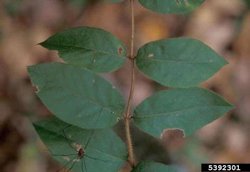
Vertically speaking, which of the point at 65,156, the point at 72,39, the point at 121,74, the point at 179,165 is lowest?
the point at 179,165

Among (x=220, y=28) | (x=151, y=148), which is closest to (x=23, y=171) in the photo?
(x=151, y=148)

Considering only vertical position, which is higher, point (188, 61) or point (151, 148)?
point (188, 61)

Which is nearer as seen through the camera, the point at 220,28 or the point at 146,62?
the point at 146,62

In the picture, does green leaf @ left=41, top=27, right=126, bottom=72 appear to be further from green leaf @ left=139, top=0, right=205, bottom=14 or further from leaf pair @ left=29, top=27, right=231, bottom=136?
green leaf @ left=139, top=0, right=205, bottom=14

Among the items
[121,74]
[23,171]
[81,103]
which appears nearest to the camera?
[81,103]

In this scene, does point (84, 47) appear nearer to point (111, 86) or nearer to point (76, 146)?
point (111, 86)

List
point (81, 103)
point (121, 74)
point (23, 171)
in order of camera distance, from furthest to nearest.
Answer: point (121, 74) → point (23, 171) → point (81, 103)

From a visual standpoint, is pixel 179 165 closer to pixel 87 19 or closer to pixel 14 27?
pixel 87 19
